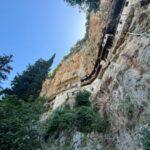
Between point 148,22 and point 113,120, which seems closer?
point 113,120

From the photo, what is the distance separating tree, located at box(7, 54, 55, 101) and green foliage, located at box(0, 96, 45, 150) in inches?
698

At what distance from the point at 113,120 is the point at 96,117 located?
211 cm

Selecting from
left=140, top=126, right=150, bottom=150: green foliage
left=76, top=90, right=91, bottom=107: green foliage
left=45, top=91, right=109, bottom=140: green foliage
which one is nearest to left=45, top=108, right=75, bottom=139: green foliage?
left=45, top=91, right=109, bottom=140: green foliage

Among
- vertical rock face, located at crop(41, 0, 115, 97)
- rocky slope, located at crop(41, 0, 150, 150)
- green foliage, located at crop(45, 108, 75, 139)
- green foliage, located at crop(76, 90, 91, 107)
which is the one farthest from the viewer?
vertical rock face, located at crop(41, 0, 115, 97)

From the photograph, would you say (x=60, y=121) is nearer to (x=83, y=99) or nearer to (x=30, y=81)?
(x=83, y=99)

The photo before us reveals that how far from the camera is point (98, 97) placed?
2656cm

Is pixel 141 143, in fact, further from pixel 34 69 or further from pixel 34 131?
pixel 34 69

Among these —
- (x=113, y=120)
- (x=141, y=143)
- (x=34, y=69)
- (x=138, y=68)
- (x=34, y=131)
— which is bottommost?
(x=141, y=143)

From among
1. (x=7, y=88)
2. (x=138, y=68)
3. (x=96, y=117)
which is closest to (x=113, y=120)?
(x=96, y=117)

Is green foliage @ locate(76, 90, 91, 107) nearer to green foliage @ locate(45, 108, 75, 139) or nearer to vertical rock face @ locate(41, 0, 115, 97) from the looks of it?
green foliage @ locate(45, 108, 75, 139)

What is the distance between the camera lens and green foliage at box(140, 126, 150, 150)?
14539 millimetres

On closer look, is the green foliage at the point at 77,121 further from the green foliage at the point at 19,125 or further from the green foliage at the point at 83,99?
the green foliage at the point at 19,125

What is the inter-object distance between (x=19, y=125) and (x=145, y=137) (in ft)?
21.8

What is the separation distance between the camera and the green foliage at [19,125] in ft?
55.5
